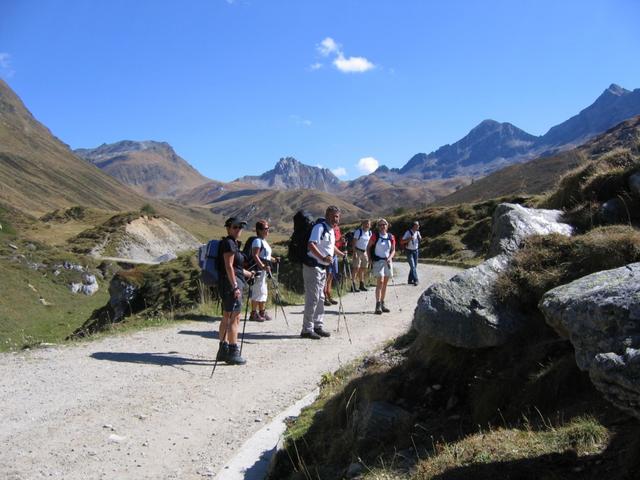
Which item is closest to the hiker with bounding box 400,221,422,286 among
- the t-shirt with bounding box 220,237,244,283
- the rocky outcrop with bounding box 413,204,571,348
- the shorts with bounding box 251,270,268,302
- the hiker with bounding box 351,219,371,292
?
the hiker with bounding box 351,219,371,292

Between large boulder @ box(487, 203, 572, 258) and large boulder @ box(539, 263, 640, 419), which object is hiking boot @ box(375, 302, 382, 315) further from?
large boulder @ box(539, 263, 640, 419)

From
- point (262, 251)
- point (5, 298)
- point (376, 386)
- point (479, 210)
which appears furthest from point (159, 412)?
point (479, 210)

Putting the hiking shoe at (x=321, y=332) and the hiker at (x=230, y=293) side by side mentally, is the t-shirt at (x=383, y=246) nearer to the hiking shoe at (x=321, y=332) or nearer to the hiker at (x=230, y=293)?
the hiking shoe at (x=321, y=332)

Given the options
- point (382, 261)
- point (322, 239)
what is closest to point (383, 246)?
point (382, 261)

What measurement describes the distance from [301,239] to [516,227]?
221 inches

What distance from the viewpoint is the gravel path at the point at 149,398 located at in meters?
6.12

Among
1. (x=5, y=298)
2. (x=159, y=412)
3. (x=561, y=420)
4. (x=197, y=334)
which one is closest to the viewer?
(x=561, y=420)

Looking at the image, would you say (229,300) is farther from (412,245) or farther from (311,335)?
(412,245)

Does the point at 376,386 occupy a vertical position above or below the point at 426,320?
below

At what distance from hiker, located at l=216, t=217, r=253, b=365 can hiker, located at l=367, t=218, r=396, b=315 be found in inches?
216

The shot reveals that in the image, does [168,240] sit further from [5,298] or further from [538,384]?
[538,384]

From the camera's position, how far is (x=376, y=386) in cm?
621

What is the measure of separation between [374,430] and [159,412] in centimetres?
357

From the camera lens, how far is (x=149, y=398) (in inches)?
314
